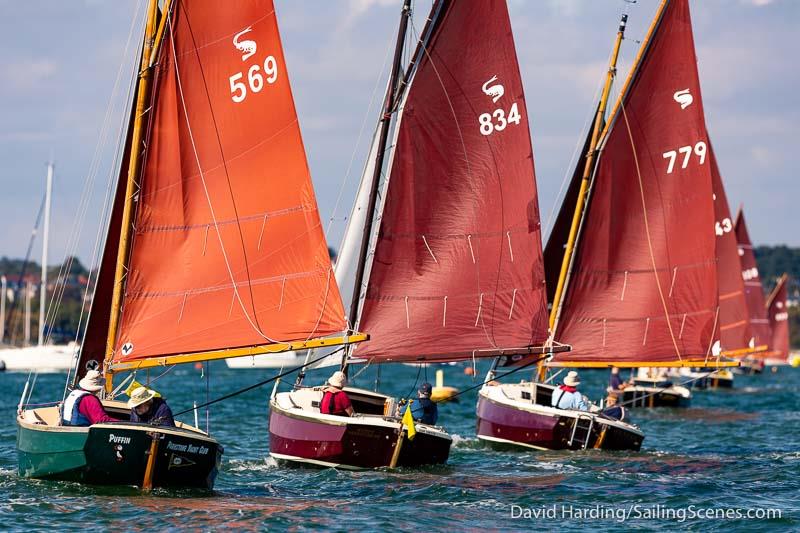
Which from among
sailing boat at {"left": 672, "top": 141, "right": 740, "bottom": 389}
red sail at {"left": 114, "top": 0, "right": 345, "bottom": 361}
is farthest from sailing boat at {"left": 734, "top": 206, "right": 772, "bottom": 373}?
red sail at {"left": 114, "top": 0, "right": 345, "bottom": 361}

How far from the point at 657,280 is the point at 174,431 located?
74.8 ft

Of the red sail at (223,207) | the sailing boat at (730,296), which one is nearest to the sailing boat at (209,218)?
the red sail at (223,207)

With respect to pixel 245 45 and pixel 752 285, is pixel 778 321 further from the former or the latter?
pixel 245 45

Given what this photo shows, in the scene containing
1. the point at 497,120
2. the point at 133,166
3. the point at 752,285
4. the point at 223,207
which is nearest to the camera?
the point at 133,166

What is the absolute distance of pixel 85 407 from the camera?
2494 cm

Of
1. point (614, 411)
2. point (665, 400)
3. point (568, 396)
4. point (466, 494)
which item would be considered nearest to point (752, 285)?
point (665, 400)

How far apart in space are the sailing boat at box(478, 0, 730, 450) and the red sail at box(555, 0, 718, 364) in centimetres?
3

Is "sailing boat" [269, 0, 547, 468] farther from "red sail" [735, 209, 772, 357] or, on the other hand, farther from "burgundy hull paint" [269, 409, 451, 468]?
"red sail" [735, 209, 772, 357]

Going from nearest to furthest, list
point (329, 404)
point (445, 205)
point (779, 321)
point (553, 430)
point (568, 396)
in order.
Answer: point (329, 404) < point (445, 205) < point (553, 430) < point (568, 396) < point (779, 321)

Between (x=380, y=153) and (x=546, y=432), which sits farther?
(x=546, y=432)

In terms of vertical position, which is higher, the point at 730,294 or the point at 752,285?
the point at 752,285

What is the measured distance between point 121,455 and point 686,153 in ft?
80.4

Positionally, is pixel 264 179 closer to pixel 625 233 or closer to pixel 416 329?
pixel 416 329

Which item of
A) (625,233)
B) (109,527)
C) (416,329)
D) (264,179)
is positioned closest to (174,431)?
(109,527)
